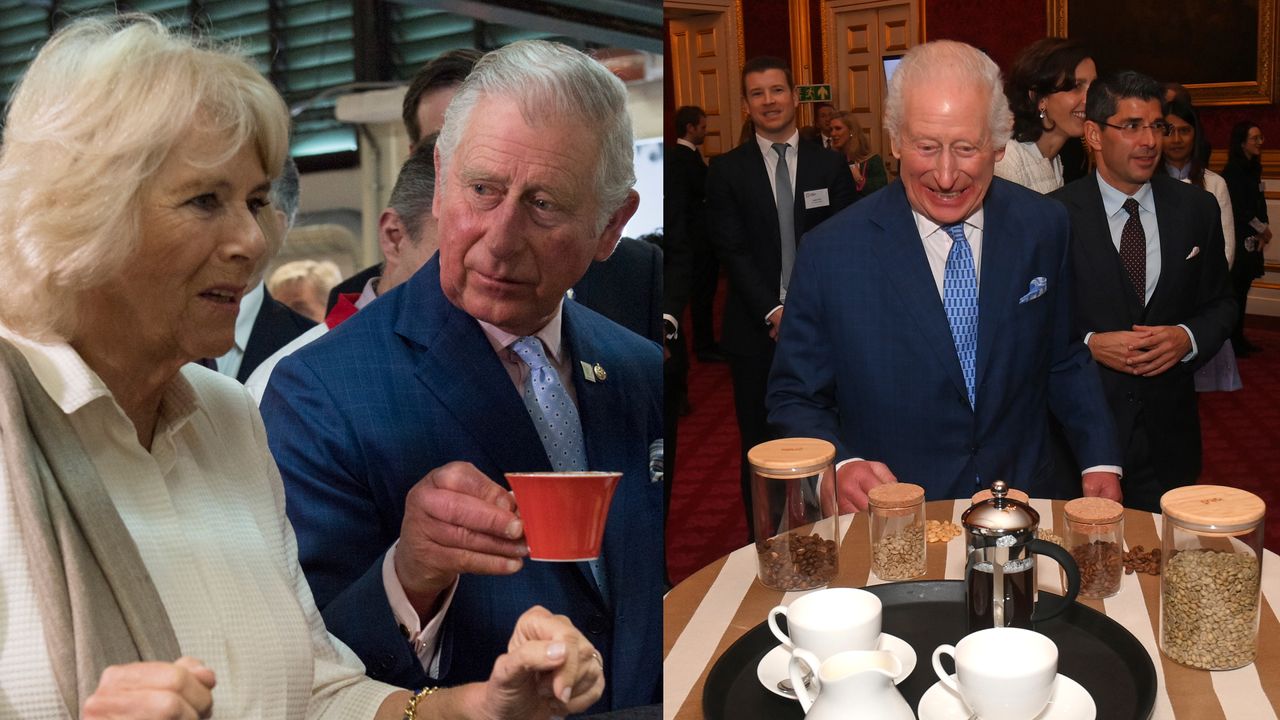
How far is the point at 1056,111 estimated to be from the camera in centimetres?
319

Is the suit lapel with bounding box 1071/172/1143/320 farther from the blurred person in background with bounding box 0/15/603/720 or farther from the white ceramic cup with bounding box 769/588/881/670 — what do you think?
the blurred person in background with bounding box 0/15/603/720

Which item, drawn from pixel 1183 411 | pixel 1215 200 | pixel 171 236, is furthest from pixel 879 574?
pixel 1215 200

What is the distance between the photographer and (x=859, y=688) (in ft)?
3.74

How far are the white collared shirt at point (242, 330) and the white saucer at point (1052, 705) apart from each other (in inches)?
31.6

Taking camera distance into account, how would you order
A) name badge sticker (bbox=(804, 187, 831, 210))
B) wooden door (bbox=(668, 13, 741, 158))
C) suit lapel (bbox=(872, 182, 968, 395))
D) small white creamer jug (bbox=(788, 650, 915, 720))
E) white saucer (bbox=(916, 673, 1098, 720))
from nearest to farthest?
small white creamer jug (bbox=(788, 650, 915, 720)) → white saucer (bbox=(916, 673, 1098, 720)) → suit lapel (bbox=(872, 182, 968, 395)) → name badge sticker (bbox=(804, 187, 831, 210)) → wooden door (bbox=(668, 13, 741, 158))

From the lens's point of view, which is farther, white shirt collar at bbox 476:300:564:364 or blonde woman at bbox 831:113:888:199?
blonde woman at bbox 831:113:888:199

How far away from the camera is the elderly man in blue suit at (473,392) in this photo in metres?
1.04

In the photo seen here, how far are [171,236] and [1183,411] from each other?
9.62 ft

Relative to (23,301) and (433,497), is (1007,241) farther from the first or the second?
(23,301)

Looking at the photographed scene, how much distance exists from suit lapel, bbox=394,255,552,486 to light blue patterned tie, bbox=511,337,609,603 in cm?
1

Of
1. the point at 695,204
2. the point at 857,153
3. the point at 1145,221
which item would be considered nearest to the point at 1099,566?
the point at 1145,221

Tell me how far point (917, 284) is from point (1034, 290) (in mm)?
235

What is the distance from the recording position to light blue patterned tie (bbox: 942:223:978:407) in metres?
2.39

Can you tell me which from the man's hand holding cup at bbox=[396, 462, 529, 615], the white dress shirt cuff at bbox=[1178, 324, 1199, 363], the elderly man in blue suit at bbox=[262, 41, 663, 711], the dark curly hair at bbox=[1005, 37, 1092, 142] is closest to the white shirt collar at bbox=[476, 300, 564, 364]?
the elderly man in blue suit at bbox=[262, 41, 663, 711]
